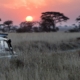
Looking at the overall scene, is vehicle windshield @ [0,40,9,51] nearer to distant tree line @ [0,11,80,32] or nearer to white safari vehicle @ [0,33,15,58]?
white safari vehicle @ [0,33,15,58]

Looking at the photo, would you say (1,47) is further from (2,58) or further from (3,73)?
(3,73)

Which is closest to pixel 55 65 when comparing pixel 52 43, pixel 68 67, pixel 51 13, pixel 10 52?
pixel 68 67

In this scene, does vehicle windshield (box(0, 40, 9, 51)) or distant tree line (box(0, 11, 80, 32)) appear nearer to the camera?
vehicle windshield (box(0, 40, 9, 51))

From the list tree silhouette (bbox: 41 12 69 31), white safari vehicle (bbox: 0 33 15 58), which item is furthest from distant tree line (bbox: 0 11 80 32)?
white safari vehicle (bbox: 0 33 15 58)

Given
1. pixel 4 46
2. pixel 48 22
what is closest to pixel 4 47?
pixel 4 46

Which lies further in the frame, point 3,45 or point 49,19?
point 49,19

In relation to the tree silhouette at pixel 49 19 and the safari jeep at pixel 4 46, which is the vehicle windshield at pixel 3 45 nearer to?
the safari jeep at pixel 4 46

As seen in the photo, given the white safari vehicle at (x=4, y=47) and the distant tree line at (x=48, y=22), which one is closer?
the white safari vehicle at (x=4, y=47)

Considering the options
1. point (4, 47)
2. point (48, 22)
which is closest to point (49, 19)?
point (48, 22)

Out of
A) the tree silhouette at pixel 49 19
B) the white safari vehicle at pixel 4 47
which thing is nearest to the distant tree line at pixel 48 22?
the tree silhouette at pixel 49 19

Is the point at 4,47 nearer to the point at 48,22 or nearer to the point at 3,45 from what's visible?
the point at 3,45

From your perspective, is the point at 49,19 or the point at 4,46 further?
the point at 49,19

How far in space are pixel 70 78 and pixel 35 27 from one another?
155 ft

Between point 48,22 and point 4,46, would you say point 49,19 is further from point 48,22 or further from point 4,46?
point 4,46
